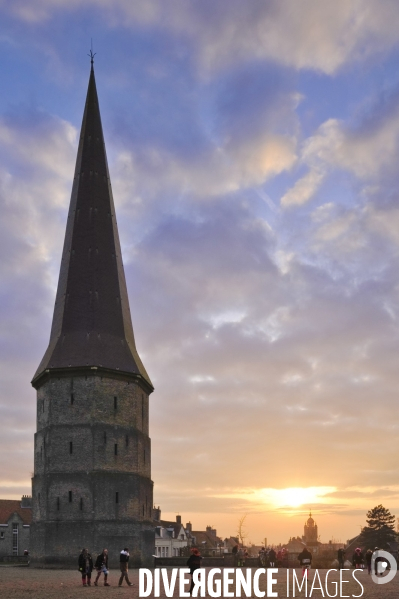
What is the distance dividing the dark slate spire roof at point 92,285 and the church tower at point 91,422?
0.08 metres

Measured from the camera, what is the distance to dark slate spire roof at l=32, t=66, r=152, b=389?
164ft

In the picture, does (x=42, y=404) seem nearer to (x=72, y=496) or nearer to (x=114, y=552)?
(x=72, y=496)

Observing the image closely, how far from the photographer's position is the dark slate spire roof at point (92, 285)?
50.0 m

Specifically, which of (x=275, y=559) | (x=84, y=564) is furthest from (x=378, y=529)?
(x=84, y=564)

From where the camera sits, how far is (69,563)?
45.0 meters

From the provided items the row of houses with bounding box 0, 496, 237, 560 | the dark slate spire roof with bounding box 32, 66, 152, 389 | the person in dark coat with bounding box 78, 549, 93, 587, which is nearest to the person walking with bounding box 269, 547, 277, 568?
the dark slate spire roof with bounding box 32, 66, 152, 389

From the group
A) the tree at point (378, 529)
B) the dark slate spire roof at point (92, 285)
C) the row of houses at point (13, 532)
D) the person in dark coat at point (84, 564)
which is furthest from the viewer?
the tree at point (378, 529)

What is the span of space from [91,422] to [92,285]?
10.2m

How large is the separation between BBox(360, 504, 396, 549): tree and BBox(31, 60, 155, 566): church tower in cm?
5366

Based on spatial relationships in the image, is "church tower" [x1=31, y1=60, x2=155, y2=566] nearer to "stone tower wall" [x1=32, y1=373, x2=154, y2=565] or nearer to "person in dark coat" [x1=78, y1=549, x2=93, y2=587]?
"stone tower wall" [x1=32, y1=373, x2=154, y2=565]

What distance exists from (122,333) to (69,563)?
1549 cm

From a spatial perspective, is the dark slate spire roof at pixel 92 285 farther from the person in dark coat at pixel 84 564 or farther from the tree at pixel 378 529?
the tree at pixel 378 529

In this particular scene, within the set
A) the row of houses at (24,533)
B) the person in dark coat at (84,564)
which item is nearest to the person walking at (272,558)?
the person in dark coat at (84,564)

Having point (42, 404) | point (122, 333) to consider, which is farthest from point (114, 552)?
point (122, 333)
